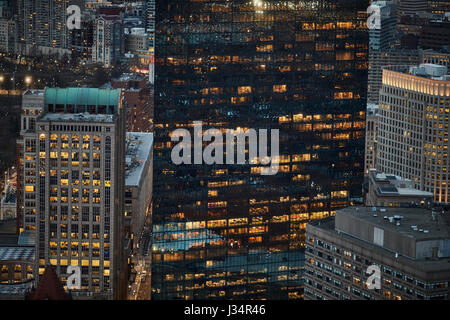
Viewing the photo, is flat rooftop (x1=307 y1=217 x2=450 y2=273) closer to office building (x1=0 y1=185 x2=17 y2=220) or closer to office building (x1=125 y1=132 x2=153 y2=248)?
office building (x1=125 y1=132 x2=153 y2=248)

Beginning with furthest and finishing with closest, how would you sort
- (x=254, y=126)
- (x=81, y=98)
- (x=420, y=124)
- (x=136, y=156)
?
1. (x=420, y=124)
2. (x=136, y=156)
3. (x=81, y=98)
4. (x=254, y=126)

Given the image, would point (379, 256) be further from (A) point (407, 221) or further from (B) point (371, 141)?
(B) point (371, 141)

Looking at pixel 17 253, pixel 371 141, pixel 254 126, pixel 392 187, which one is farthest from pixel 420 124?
pixel 17 253

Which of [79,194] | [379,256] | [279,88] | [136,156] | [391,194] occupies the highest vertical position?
[279,88]

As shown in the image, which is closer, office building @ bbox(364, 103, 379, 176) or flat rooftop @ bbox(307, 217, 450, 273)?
flat rooftop @ bbox(307, 217, 450, 273)

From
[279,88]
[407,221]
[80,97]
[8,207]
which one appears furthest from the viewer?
[8,207]

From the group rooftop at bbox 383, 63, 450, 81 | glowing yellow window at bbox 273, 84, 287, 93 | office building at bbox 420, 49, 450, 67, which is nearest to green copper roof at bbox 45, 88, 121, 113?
glowing yellow window at bbox 273, 84, 287, 93

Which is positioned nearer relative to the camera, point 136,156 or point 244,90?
point 244,90
